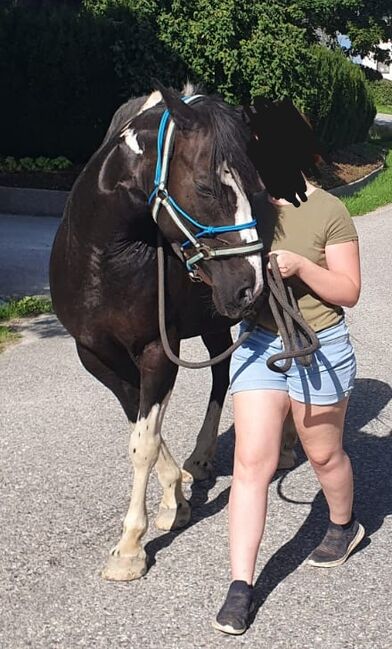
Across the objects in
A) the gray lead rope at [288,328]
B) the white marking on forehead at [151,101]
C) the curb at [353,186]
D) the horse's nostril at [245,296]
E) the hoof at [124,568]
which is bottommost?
the curb at [353,186]

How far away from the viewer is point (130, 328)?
3.80m

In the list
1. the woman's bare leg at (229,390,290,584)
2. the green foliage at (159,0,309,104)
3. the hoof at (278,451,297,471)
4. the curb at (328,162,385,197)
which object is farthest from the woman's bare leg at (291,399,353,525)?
the curb at (328,162,385,197)

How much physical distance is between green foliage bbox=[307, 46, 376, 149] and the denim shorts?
48.3 feet

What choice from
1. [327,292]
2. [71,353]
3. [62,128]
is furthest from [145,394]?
[62,128]

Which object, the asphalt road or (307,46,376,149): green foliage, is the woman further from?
(307,46,376,149): green foliage

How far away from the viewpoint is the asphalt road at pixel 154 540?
3480 mm

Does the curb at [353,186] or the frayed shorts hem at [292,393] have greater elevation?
the frayed shorts hem at [292,393]

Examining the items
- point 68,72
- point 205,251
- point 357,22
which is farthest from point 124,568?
point 357,22

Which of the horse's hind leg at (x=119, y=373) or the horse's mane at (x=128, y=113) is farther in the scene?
the horse's hind leg at (x=119, y=373)

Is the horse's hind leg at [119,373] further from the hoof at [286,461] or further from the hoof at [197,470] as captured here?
the hoof at [286,461]

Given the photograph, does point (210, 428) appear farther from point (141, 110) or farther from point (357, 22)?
point (357, 22)

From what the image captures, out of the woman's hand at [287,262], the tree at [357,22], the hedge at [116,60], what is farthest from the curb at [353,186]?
the woman's hand at [287,262]

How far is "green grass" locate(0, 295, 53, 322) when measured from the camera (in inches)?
322

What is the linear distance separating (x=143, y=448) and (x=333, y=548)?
94 centimetres
